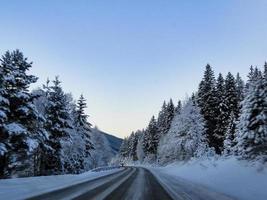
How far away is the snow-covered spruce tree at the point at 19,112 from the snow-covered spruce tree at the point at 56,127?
675 cm

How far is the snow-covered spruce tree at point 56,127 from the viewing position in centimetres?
3484

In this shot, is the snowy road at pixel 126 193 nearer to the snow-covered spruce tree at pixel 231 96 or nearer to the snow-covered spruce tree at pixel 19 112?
the snow-covered spruce tree at pixel 19 112

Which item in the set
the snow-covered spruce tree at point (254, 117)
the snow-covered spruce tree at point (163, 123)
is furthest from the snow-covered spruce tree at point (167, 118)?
the snow-covered spruce tree at point (254, 117)

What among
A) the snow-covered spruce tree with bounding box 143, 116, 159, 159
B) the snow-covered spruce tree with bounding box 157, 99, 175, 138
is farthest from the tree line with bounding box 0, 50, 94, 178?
the snow-covered spruce tree with bounding box 143, 116, 159, 159

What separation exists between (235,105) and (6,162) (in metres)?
41.9

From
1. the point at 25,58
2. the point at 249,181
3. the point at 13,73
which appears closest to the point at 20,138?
the point at 13,73

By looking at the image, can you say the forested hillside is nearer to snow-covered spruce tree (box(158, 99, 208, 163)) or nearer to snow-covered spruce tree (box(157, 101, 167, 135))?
snow-covered spruce tree (box(158, 99, 208, 163))

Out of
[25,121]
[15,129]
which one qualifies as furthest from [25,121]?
[15,129]

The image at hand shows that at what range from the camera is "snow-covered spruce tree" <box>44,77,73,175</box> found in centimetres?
3484

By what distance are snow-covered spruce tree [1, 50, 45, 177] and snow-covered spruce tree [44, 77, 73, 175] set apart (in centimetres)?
675

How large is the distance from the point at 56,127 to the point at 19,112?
33.9 feet

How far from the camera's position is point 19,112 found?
24.9m

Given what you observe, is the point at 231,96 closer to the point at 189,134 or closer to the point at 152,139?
the point at 189,134

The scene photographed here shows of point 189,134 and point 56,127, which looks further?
point 189,134
